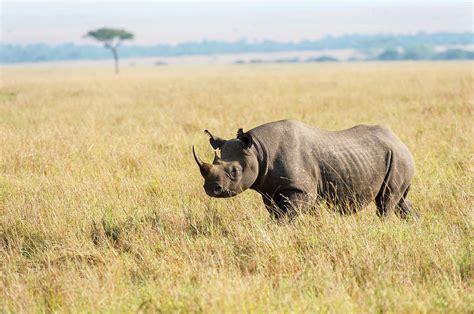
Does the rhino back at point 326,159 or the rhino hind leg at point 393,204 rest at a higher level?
the rhino back at point 326,159

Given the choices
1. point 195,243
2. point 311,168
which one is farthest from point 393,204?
point 195,243

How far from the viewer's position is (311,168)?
5.98 metres

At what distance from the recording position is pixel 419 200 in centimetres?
688

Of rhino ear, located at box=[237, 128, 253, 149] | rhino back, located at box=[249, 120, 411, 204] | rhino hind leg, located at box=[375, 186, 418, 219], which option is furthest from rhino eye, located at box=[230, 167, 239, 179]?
rhino hind leg, located at box=[375, 186, 418, 219]

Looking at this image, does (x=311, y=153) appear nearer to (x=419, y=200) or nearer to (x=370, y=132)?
(x=370, y=132)

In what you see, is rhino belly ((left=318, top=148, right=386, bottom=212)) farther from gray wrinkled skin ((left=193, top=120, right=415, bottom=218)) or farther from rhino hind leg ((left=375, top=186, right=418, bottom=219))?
rhino hind leg ((left=375, top=186, right=418, bottom=219))

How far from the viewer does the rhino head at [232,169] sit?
546 cm

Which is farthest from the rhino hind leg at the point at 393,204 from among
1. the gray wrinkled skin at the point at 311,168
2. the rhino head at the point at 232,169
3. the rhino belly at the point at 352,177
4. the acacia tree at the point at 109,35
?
the acacia tree at the point at 109,35

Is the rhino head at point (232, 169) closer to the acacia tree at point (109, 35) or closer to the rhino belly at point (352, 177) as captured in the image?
the rhino belly at point (352, 177)

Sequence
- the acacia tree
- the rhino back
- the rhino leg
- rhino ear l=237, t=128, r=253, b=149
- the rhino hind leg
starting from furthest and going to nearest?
1. the acacia tree
2. the rhino leg
3. the rhino hind leg
4. the rhino back
5. rhino ear l=237, t=128, r=253, b=149

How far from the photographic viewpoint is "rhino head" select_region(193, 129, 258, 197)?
17.9 feet

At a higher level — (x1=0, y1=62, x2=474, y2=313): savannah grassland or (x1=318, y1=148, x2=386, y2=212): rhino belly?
(x1=318, y1=148, x2=386, y2=212): rhino belly

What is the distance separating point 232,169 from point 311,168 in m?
0.79

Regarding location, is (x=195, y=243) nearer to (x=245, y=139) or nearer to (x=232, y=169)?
(x=232, y=169)
